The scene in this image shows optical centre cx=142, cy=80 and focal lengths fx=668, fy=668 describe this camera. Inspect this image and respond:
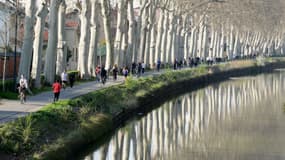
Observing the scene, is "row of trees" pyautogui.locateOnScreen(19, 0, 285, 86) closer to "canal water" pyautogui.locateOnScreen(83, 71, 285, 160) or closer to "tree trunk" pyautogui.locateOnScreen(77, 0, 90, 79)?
"tree trunk" pyautogui.locateOnScreen(77, 0, 90, 79)

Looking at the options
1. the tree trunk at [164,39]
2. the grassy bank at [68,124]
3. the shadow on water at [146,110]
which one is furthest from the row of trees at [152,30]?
the shadow on water at [146,110]

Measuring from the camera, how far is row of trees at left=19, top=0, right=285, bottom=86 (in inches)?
1680

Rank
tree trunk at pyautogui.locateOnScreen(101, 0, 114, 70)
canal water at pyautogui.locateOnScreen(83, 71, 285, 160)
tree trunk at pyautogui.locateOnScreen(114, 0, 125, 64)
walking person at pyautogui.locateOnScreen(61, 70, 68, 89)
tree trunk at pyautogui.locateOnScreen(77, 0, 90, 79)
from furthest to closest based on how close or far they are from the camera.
Answer: tree trunk at pyautogui.locateOnScreen(114, 0, 125, 64) < tree trunk at pyautogui.locateOnScreen(101, 0, 114, 70) < tree trunk at pyautogui.locateOnScreen(77, 0, 90, 79) < walking person at pyautogui.locateOnScreen(61, 70, 68, 89) < canal water at pyautogui.locateOnScreen(83, 71, 285, 160)

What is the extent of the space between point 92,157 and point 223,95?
127 ft

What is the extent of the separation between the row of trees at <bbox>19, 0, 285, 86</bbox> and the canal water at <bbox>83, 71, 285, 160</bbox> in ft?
25.0

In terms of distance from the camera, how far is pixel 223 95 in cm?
6462

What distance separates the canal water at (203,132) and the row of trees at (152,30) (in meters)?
7.62

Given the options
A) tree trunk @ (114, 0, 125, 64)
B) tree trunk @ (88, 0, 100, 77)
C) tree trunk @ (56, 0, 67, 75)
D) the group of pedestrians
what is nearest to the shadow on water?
the group of pedestrians

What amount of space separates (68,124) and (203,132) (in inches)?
458

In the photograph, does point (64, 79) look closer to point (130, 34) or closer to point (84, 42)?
point (84, 42)

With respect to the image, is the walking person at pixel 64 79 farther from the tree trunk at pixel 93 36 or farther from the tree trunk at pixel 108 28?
the tree trunk at pixel 108 28

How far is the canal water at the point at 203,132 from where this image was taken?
29703 mm

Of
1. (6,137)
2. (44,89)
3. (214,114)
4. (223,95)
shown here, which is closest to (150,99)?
(214,114)

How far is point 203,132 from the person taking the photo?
37.4 m
